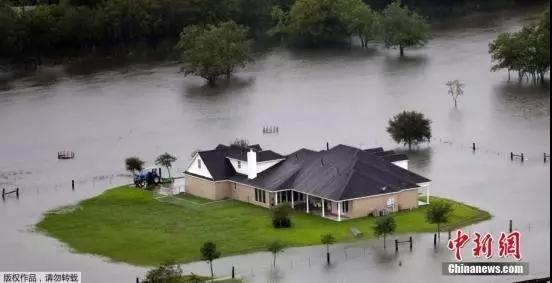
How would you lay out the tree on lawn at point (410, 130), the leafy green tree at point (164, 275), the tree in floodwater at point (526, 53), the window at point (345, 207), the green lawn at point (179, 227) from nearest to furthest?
the leafy green tree at point (164, 275) → the green lawn at point (179, 227) → the window at point (345, 207) → the tree on lawn at point (410, 130) → the tree in floodwater at point (526, 53)

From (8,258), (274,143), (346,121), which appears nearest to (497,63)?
(346,121)

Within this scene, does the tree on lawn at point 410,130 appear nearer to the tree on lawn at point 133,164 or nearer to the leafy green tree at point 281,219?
the tree on lawn at point 133,164

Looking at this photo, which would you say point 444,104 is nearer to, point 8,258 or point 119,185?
point 119,185

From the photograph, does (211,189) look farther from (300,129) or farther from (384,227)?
(300,129)

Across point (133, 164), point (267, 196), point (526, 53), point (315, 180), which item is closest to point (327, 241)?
point (315, 180)

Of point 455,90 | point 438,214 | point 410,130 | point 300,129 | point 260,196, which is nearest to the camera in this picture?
point 438,214

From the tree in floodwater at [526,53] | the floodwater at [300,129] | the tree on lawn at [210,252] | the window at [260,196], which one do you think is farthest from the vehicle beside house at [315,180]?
the tree in floodwater at [526,53]
